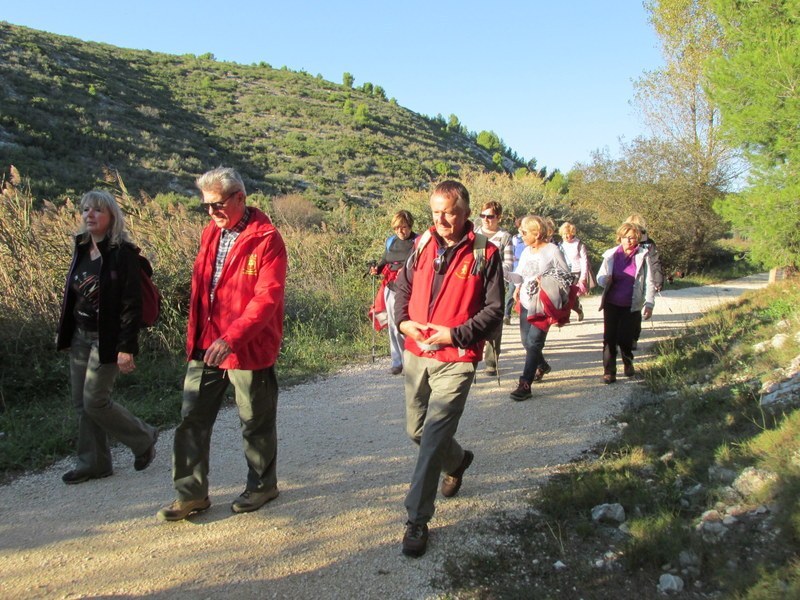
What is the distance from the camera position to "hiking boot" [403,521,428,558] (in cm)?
320

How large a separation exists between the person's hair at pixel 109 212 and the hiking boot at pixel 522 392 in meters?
3.85

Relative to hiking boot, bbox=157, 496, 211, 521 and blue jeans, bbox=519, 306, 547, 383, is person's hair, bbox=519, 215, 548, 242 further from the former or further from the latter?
hiking boot, bbox=157, 496, 211, 521

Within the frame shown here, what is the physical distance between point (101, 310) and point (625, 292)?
17.3 ft

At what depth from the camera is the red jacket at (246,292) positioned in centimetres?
339

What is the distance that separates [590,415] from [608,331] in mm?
1501

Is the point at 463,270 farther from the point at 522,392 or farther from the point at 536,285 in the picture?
the point at 522,392

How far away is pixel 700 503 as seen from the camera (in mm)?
3521

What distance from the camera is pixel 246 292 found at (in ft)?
11.4

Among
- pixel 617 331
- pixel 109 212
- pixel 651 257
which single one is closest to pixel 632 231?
pixel 651 257

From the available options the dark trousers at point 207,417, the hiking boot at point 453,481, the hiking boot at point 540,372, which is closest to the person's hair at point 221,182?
the dark trousers at point 207,417

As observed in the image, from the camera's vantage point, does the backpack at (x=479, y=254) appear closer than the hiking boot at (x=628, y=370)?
Yes

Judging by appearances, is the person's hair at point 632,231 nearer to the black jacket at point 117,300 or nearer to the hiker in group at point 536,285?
the hiker in group at point 536,285

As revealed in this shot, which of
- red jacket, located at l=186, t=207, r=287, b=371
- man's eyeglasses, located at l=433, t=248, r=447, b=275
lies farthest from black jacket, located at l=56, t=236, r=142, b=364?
man's eyeglasses, located at l=433, t=248, r=447, b=275

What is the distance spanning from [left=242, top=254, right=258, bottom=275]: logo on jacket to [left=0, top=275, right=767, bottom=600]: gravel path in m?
1.50
